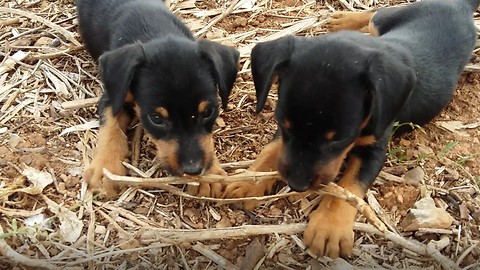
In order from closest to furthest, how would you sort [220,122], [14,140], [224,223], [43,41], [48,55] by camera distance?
[224,223] < [14,140] < [220,122] < [48,55] < [43,41]

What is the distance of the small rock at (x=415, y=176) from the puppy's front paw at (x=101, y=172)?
2022 millimetres

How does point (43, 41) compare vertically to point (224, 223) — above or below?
above

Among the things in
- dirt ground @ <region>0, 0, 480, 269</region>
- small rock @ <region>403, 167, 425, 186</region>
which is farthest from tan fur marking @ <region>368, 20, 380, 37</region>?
small rock @ <region>403, 167, 425, 186</region>

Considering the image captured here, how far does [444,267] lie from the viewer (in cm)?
405

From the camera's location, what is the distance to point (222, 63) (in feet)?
14.3

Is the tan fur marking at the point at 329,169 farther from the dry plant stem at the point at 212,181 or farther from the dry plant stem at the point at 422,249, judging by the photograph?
the dry plant stem at the point at 422,249

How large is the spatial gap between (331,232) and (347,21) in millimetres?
2704

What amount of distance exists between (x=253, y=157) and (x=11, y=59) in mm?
2357

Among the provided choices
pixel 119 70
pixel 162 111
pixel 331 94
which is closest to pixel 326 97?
pixel 331 94

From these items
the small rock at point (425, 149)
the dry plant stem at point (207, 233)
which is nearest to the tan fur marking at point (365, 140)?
A: the dry plant stem at point (207, 233)

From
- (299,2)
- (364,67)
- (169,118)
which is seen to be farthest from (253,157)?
(299,2)

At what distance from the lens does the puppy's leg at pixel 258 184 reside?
4.51m

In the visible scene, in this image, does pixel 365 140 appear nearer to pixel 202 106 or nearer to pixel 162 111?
pixel 202 106

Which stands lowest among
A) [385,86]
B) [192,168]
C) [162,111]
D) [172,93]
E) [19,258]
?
[19,258]
